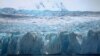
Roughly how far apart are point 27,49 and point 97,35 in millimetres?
784

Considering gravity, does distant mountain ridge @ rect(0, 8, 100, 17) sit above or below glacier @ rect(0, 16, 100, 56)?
above

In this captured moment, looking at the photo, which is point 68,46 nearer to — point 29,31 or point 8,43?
point 29,31

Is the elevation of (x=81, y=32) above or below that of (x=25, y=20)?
below

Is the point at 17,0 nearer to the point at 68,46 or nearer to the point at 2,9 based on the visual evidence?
the point at 2,9

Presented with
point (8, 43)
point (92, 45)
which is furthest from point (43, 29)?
point (92, 45)

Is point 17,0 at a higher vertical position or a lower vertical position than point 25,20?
higher

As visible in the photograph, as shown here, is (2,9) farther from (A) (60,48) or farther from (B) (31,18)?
(A) (60,48)

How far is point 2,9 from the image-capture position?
205 cm

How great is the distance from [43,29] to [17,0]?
444 mm

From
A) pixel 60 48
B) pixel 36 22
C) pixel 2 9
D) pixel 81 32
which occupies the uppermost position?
pixel 2 9

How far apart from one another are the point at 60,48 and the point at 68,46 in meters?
0.09

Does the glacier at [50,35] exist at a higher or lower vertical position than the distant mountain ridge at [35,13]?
lower

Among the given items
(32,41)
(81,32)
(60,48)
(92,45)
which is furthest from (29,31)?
(92,45)

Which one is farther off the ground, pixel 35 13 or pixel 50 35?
pixel 35 13
